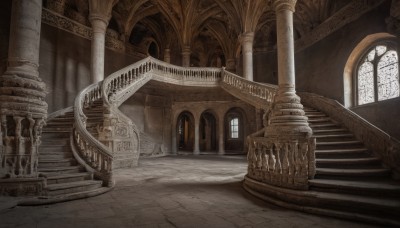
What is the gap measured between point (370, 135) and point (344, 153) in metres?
0.88

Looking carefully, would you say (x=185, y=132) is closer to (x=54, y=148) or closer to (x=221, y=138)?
(x=221, y=138)

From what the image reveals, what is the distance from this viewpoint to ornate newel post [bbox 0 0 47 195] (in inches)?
193

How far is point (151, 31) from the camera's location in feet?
69.4

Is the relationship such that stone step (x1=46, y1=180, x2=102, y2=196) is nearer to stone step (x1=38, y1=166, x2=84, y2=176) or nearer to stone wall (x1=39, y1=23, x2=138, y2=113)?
stone step (x1=38, y1=166, x2=84, y2=176)

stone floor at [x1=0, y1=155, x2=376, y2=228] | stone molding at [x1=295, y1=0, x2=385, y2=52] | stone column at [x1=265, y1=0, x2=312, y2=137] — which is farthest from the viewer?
stone molding at [x1=295, y1=0, x2=385, y2=52]

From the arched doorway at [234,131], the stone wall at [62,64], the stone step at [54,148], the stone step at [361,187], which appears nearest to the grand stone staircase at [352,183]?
the stone step at [361,187]

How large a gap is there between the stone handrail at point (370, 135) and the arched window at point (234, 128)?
1256 centimetres

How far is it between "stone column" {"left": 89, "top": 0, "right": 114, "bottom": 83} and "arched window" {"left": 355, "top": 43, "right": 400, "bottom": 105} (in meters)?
12.8

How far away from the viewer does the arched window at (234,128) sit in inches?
902

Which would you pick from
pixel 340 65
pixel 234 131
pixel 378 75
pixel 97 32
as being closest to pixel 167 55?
pixel 97 32

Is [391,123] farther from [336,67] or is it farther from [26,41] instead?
[26,41]

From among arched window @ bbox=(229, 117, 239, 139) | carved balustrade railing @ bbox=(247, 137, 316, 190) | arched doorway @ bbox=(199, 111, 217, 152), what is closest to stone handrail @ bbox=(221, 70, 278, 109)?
carved balustrade railing @ bbox=(247, 137, 316, 190)

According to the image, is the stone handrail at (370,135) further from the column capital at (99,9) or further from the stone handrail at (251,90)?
the column capital at (99,9)

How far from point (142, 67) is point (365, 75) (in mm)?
10822
